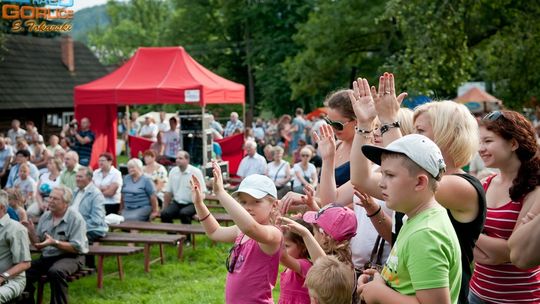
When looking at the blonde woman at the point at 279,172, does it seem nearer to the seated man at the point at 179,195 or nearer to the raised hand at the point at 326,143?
the seated man at the point at 179,195

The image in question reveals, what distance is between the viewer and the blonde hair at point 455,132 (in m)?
2.88

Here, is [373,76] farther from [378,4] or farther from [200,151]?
[200,151]

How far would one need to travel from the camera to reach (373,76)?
3228cm

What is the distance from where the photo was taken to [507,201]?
317 cm

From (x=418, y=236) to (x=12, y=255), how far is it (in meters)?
5.18

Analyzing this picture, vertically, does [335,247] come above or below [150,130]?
above

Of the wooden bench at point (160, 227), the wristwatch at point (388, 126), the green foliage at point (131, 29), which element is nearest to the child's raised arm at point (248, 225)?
the wristwatch at point (388, 126)

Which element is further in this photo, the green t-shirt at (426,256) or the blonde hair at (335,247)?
the blonde hair at (335,247)

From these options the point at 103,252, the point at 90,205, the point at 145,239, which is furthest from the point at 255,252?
the point at 90,205

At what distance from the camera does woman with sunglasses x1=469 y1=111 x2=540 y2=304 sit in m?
3.09

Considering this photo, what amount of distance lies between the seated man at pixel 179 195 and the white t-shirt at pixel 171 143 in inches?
205

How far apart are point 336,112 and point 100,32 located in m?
89.0

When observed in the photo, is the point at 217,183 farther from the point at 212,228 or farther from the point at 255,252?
the point at 212,228

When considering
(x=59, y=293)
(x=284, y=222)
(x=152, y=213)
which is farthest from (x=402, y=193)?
(x=152, y=213)
